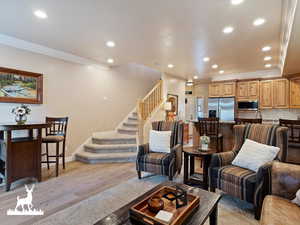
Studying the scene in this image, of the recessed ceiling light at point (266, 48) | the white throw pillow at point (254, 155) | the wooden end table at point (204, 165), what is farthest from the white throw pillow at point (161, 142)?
the recessed ceiling light at point (266, 48)

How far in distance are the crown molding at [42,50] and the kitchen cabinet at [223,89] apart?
4.44 meters

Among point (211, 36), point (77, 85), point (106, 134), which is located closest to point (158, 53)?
point (211, 36)

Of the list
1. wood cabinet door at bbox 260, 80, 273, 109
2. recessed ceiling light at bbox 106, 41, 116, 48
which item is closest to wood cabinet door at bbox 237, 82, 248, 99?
wood cabinet door at bbox 260, 80, 273, 109

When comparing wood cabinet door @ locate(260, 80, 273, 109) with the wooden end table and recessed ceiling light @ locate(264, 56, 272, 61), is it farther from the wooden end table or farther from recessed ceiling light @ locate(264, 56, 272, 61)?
the wooden end table

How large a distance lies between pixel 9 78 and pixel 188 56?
3.98 meters

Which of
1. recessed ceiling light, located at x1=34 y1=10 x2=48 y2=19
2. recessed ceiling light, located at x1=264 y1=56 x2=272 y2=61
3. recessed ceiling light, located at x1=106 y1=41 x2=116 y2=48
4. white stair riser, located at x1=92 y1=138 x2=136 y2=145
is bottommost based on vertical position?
white stair riser, located at x1=92 y1=138 x2=136 y2=145

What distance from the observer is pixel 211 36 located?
10.8 feet

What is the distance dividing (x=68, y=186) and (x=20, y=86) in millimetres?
2293

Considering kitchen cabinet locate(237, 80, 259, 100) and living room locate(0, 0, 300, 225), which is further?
kitchen cabinet locate(237, 80, 259, 100)

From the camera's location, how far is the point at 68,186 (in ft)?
9.45

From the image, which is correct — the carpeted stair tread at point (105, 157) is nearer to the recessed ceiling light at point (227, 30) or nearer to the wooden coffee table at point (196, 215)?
the wooden coffee table at point (196, 215)

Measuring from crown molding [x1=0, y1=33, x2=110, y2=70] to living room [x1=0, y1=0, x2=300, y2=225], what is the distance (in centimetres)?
2

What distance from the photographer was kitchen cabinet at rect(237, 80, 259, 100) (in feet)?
19.5

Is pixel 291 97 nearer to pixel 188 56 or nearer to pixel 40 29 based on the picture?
pixel 188 56
